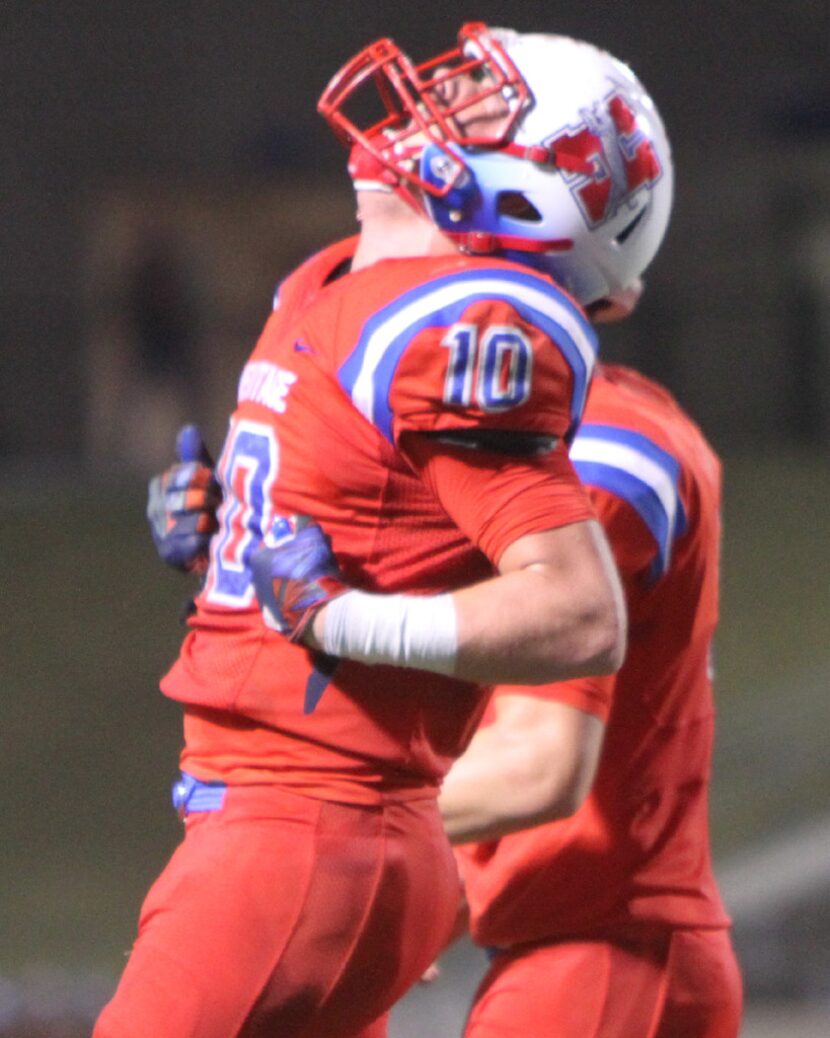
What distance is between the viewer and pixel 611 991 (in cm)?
226

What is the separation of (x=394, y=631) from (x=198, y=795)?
0.31 metres

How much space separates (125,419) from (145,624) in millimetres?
3829

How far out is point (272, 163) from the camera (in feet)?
42.9

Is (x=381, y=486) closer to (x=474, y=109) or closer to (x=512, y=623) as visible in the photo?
(x=512, y=623)

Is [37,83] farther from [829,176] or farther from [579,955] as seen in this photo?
[579,955]

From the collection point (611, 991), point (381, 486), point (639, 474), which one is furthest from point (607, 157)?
point (611, 991)

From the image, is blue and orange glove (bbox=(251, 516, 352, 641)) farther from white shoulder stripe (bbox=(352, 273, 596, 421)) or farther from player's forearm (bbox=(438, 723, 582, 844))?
player's forearm (bbox=(438, 723, 582, 844))

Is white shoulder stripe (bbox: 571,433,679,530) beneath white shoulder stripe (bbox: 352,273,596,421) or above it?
beneath

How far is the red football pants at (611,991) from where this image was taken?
2262 millimetres

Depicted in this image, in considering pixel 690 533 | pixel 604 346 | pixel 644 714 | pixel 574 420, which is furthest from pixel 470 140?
pixel 604 346

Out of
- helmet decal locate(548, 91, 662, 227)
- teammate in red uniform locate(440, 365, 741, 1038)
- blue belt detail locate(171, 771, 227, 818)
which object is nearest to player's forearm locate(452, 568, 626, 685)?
blue belt detail locate(171, 771, 227, 818)

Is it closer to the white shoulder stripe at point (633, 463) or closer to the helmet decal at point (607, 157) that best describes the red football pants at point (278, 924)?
the white shoulder stripe at point (633, 463)

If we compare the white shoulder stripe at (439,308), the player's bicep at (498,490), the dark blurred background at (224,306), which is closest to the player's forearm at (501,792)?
the player's bicep at (498,490)

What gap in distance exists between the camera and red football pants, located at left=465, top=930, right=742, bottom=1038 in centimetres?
226
